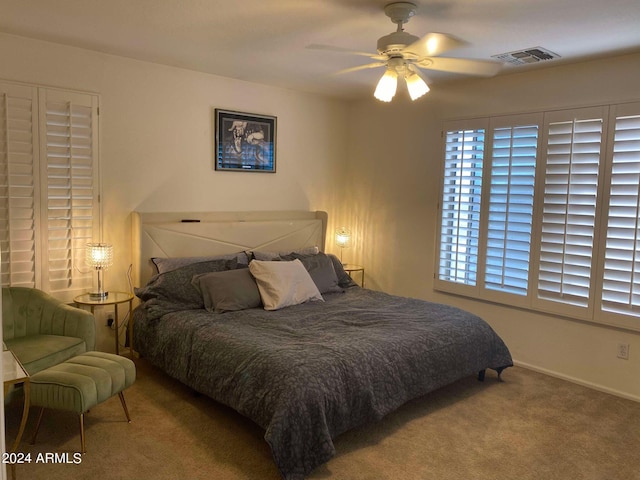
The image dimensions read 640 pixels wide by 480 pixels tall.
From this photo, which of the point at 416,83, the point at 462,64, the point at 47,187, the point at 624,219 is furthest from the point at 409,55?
the point at 47,187

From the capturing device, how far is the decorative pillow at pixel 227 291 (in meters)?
3.69

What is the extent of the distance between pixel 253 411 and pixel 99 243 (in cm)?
198

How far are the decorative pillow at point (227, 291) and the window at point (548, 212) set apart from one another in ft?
6.33

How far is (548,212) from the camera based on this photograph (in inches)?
156

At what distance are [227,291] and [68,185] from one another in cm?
142

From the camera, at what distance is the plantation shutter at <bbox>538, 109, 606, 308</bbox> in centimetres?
373

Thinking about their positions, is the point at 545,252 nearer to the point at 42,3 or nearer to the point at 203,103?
the point at 203,103

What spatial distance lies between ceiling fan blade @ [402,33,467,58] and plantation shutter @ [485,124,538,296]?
1.75 metres

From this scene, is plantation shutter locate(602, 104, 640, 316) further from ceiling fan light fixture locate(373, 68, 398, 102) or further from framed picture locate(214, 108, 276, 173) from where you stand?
Result: framed picture locate(214, 108, 276, 173)

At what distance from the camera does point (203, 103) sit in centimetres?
441

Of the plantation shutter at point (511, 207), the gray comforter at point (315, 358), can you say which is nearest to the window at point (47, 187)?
the gray comforter at point (315, 358)

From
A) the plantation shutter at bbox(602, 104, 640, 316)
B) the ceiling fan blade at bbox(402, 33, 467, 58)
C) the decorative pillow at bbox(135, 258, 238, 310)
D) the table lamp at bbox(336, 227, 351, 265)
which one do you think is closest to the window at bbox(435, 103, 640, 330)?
the plantation shutter at bbox(602, 104, 640, 316)

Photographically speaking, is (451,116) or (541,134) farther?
(451,116)

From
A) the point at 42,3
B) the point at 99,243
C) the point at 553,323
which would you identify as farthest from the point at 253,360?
the point at 553,323
